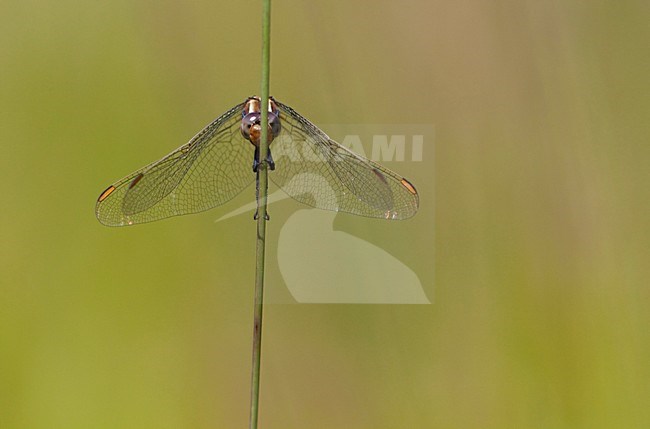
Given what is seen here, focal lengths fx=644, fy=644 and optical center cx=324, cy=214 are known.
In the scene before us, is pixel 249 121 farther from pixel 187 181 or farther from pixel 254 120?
pixel 187 181

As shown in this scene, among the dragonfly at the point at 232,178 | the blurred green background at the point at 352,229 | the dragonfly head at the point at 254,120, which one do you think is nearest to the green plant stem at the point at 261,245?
the dragonfly head at the point at 254,120

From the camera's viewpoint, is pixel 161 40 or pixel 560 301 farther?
pixel 161 40

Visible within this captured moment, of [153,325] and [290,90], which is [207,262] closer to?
[153,325]

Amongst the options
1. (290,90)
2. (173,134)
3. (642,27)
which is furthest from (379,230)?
(642,27)

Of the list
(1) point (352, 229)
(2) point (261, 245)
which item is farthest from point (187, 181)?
(1) point (352, 229)

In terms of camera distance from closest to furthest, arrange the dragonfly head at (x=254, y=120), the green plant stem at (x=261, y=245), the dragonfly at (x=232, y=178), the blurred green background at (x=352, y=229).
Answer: the green plant stem at (x=261, y=245) < the dragonfly head at (x=254, y=120) < the dragonfly at (x=232, y=178) < the blurred green background at (x=352, y=229)

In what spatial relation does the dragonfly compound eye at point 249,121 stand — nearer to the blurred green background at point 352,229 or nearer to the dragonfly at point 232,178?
the dragonfly at point 232,178
